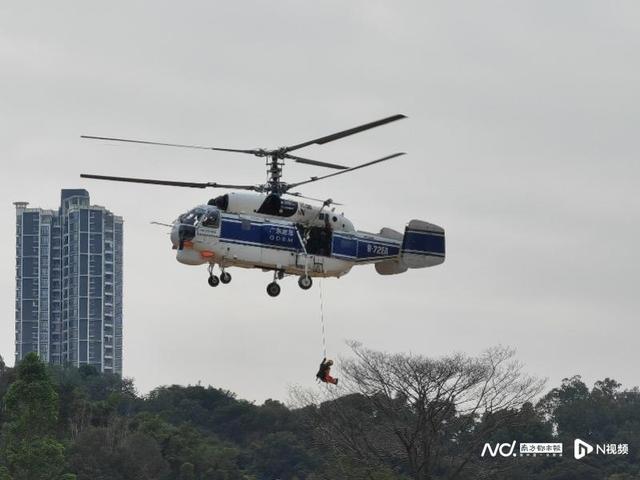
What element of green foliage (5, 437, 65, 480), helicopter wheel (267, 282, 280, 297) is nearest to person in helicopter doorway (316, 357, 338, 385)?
helicopter wheel (267, 282, 280, 297)

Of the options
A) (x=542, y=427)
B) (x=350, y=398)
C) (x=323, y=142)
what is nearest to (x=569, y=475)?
(x=542, y=427)

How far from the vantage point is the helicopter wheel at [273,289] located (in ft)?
187

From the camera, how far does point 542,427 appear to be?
116 metres

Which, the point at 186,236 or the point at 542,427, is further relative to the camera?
the point at 542,427

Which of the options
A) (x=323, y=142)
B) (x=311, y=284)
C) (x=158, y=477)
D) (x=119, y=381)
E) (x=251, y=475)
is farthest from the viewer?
(x=119, y=381)

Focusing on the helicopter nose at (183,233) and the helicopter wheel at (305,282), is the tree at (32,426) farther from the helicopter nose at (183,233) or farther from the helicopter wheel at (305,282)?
the helicopter nose at (183,233)

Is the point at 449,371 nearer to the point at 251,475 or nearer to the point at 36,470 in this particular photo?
the point at 36,470

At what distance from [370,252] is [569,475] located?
60738mm

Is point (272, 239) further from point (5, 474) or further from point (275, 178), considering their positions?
point (5, 474)

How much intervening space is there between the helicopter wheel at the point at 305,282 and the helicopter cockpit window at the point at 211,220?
3.40 m

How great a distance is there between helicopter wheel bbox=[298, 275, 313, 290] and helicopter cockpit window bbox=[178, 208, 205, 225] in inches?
154

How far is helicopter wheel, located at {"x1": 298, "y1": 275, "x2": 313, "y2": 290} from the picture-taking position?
189 feet

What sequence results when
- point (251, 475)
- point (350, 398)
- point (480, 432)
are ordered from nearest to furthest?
point (480, 432) < point (350, 398) < point (251, 475)

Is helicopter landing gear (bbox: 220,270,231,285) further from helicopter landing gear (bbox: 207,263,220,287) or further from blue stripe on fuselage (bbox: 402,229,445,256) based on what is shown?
blue stripe on fuselage (bbox: 402,229,445,256)
